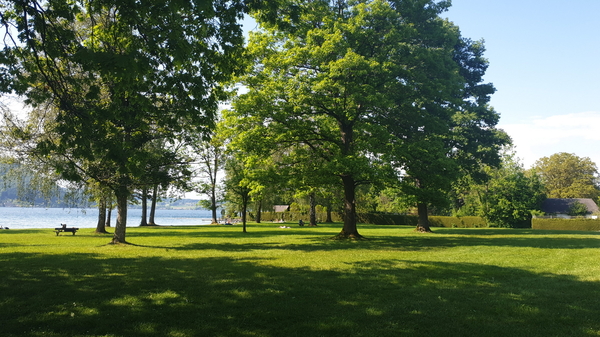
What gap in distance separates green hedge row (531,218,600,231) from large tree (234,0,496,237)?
30957 millimetres

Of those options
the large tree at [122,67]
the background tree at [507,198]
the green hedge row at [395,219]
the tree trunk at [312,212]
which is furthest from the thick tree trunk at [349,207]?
the green hedge row at [395,219]

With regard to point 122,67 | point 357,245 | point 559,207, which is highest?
point 122,67

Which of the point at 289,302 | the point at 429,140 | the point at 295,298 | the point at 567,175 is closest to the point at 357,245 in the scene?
the point at 429,140

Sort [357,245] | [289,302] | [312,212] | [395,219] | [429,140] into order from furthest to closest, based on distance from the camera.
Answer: [395,219] < [312,212] < [429,140] < [357,245] < [289,302]

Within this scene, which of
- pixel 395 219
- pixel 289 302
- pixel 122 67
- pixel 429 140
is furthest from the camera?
pixel 395 219

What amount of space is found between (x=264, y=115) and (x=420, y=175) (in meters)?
9.35

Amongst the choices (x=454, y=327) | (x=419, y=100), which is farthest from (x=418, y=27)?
(x=454, y=327)

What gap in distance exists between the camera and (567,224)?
45594mm

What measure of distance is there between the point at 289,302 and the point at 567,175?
9517 centimetres

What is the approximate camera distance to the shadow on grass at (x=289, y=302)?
19.6ft

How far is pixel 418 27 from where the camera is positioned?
25.5 m

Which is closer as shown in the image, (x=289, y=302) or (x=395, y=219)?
(x=289, y=302)

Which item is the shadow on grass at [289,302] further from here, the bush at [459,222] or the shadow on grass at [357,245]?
the bush at [459,222]

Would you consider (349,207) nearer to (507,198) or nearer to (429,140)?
(429,140)
